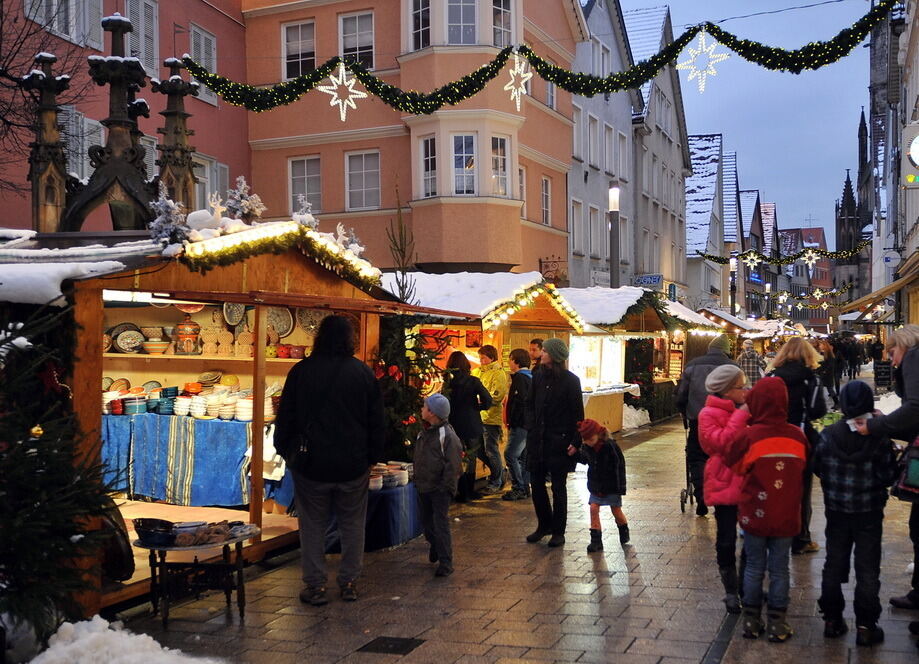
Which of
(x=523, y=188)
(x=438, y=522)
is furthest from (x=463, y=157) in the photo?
(x=438, y=522)

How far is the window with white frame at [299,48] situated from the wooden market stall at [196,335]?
13996mm

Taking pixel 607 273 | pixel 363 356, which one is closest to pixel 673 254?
pixel 607 273

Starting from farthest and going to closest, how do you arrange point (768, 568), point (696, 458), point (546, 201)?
point (546, 201), point (696, 458), point (768, 568)

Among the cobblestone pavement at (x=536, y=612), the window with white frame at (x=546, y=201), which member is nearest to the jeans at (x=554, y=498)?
the cobblestone pavement at (x=536, y=612)

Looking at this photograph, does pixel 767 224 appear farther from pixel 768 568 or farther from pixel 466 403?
pixel 768 568

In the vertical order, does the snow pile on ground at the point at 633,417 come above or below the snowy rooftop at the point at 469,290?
below

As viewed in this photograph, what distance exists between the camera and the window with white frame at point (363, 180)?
77.2 ft

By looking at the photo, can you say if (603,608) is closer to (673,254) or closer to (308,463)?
(308,463)

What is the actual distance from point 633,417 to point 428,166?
22.8 ft

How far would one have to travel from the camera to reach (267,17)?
24.0 meters

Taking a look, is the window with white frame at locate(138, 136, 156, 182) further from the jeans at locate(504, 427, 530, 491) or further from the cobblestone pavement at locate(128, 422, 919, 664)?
the cobblestone pavement at locate(128, 422, 919, 664)

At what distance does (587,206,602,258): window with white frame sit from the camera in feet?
99.8

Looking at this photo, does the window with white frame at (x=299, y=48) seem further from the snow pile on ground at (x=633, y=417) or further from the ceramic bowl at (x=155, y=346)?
the ceramic bowl at (x=155, y=346)

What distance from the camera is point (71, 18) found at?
1777 cm
